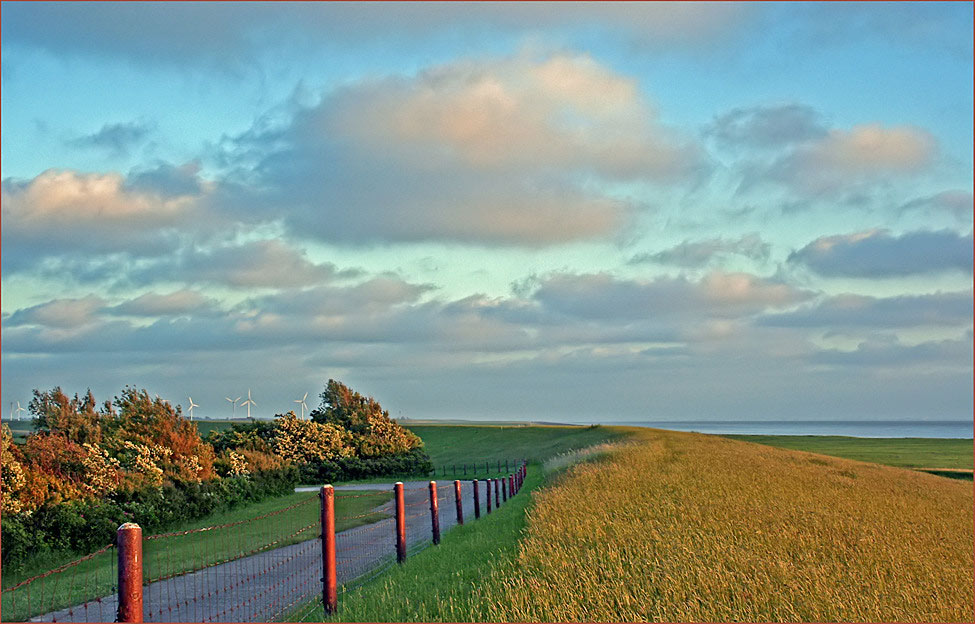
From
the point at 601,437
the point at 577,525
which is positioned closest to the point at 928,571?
the point at 577,525

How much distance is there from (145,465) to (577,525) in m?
15.6

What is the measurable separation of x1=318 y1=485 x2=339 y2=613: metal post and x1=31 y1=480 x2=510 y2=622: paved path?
3.70 ft

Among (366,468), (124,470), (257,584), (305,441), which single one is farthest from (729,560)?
(366,468)

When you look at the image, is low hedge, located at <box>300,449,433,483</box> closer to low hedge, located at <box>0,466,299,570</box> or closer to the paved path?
low hedge, located at <box>0,466,299,570</box>

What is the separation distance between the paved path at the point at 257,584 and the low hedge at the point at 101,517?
4546mm

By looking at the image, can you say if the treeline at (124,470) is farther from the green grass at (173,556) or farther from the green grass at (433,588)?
the green grass at (433,588)

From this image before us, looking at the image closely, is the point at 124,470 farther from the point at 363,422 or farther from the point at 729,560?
the point at 363,422

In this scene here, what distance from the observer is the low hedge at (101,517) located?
1698cm

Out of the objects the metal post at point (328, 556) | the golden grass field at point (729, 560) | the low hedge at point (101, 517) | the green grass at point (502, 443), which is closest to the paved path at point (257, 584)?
the metal post at point (328, 556)

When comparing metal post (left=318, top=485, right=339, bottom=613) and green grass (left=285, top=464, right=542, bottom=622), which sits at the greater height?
metal post (left=318, top=485, right=339, bottom=613)

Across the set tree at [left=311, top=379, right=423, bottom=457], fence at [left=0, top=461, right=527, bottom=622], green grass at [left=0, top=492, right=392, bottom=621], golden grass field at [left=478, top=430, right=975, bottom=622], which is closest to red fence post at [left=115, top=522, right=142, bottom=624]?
fence at [left=0, top=461, right=527, bottom=622]

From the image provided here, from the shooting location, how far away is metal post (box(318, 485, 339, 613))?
9.74 meters

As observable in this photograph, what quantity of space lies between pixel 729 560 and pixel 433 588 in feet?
11.7

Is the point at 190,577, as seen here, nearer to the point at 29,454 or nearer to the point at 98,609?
the point at 98,609
